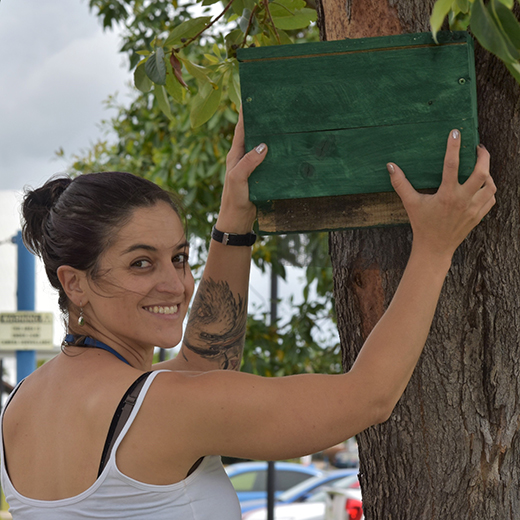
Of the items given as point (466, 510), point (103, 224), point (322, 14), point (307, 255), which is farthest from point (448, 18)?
point (307, 255)

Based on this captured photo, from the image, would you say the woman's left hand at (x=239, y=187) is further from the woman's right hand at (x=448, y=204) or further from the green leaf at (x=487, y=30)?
the green leaf at (x=487, y=30)

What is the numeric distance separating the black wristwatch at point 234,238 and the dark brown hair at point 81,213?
0.42 ft

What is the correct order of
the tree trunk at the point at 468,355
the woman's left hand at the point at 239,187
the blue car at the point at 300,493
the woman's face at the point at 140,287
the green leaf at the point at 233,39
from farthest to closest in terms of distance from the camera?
1. the blue car at the point at 300,493
2. the green leaf at the point at 233,39
3. the tree trunk at the point at 468,355
4. the woman's face at the point at 140,287
5. the woman's left hand at the point at 239,187

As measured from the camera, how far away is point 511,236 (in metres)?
1.48

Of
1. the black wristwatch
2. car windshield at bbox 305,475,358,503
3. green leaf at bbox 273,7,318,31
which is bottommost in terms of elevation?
car windshield at bbox 305,475,358,503

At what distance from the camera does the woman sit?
1143mm

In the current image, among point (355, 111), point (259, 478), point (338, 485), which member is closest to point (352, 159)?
point (355, 111)

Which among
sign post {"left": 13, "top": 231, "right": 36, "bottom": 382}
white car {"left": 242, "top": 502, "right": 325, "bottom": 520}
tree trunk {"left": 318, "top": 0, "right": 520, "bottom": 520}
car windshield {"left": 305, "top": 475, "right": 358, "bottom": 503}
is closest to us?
tree trunk {"left": 318, "top": 0, "right": 520, "bottom": 520}

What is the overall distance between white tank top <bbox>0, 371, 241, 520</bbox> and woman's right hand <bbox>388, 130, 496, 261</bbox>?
0.55m

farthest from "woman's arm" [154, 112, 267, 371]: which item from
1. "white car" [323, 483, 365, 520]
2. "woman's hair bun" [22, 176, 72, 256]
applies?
"white car" [323, 483, 365, 520]

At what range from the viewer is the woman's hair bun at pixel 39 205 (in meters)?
1.53

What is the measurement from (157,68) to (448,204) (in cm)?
75

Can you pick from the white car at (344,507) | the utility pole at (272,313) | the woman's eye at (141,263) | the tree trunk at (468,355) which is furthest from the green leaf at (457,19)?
the white car at (344,507)

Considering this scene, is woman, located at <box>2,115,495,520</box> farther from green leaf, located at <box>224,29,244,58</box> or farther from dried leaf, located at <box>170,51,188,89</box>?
green leaf, located at <box>224,29,244,58</box>
